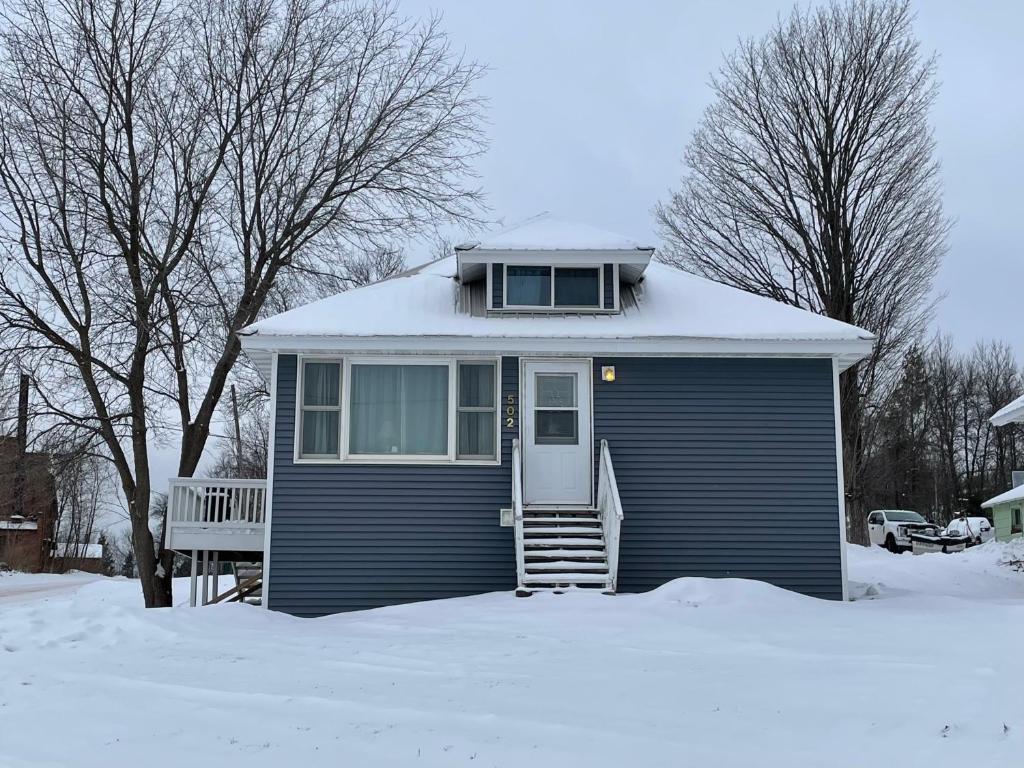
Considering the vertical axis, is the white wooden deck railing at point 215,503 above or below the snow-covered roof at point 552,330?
below

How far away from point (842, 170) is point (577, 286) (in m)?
10.7

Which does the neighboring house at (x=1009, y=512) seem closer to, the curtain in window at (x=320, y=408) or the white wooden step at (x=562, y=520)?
the white wooden step at (x=562, y=520)

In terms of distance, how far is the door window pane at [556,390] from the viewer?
11516mm

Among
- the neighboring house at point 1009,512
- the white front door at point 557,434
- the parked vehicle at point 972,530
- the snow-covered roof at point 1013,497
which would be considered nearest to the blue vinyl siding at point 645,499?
the white front door at point 557,434

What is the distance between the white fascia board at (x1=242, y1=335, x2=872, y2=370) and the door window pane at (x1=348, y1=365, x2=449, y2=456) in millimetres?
350

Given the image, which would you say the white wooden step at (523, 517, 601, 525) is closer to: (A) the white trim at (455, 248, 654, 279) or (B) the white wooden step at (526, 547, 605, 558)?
(B) the white wooden step at (526, 547, 605, 558)

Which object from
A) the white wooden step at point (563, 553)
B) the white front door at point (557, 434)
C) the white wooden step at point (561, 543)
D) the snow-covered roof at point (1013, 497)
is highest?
the white front door at point (557, 434)

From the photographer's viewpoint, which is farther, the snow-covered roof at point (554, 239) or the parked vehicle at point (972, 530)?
the parked vehicle at point (972, 530)

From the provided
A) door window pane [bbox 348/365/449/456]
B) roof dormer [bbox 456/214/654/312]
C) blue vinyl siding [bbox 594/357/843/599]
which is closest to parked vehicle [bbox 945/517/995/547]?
blue vinyl siding [bbox 594/357/843/599]

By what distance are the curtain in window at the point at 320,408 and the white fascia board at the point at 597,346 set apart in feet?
1.20

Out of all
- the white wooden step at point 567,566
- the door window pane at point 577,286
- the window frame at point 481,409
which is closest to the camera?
the white wooden step at point 567,566

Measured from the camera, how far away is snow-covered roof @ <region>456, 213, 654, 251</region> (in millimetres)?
11930

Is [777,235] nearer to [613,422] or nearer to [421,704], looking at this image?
[613,422]

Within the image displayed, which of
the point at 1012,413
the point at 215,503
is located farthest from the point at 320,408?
the point at 1012,413
